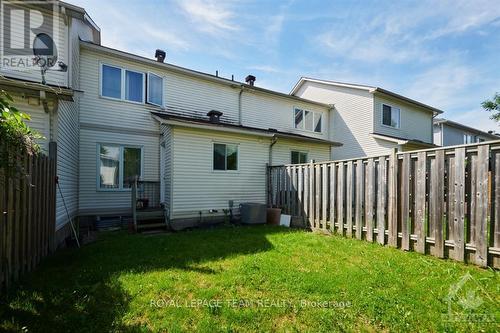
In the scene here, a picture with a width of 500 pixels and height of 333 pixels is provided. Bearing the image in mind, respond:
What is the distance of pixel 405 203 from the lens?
564cm

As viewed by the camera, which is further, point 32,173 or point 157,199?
point 157,199

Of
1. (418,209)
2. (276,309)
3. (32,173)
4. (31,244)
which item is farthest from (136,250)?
(418,209)

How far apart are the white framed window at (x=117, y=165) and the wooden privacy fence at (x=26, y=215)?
4077 millimetres

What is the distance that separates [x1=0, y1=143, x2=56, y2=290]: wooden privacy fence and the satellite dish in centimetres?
395

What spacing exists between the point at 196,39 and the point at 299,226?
863 cm

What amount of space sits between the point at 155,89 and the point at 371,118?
12077 mm

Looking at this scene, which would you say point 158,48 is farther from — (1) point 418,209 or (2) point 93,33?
(1) point 418,209

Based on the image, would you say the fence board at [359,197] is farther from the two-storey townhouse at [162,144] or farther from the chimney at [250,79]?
the chimney at [250,79]

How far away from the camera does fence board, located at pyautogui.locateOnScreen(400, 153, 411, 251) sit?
5.54m

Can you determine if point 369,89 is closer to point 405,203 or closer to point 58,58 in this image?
point 405,203

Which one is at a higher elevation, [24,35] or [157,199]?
[24,35]

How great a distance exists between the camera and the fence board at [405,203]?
18.2ft

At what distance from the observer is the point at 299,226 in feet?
29.2

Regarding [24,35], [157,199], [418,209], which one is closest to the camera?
[418,209]
